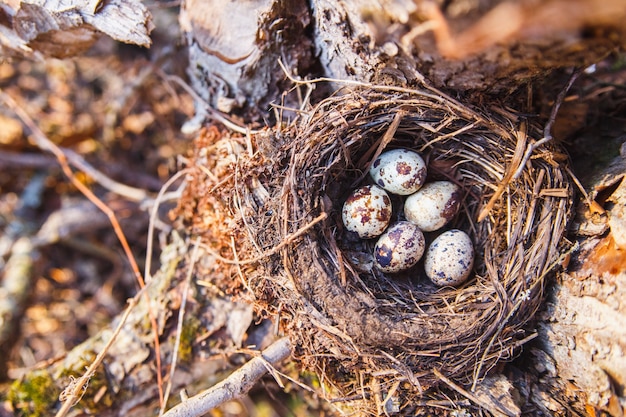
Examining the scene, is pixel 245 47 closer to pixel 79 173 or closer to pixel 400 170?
pixel 400 170

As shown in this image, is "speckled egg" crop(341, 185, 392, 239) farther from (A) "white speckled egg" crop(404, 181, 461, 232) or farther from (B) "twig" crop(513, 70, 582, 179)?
(B) "twig" crop(513, 70, 582, 179)

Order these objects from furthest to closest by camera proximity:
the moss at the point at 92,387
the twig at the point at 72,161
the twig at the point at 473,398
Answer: the twig at the point at 72,161 → the moss at the point at 92,387 → the twig at the point at 473,398

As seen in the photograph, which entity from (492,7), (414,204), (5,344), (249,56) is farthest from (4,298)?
(492,7)

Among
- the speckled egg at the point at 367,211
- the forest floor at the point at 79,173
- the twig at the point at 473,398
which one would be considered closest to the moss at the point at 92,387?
the forest floor at the point at 79,173

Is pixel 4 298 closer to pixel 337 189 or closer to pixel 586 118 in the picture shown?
pixel 337 189

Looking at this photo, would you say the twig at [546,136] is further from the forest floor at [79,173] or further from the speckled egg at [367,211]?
the forest floor at [79,173]

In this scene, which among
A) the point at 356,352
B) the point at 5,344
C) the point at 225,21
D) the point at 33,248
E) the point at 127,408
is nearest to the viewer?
the point at 356,352

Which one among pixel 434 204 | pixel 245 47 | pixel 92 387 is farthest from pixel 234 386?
pixel 245 47
